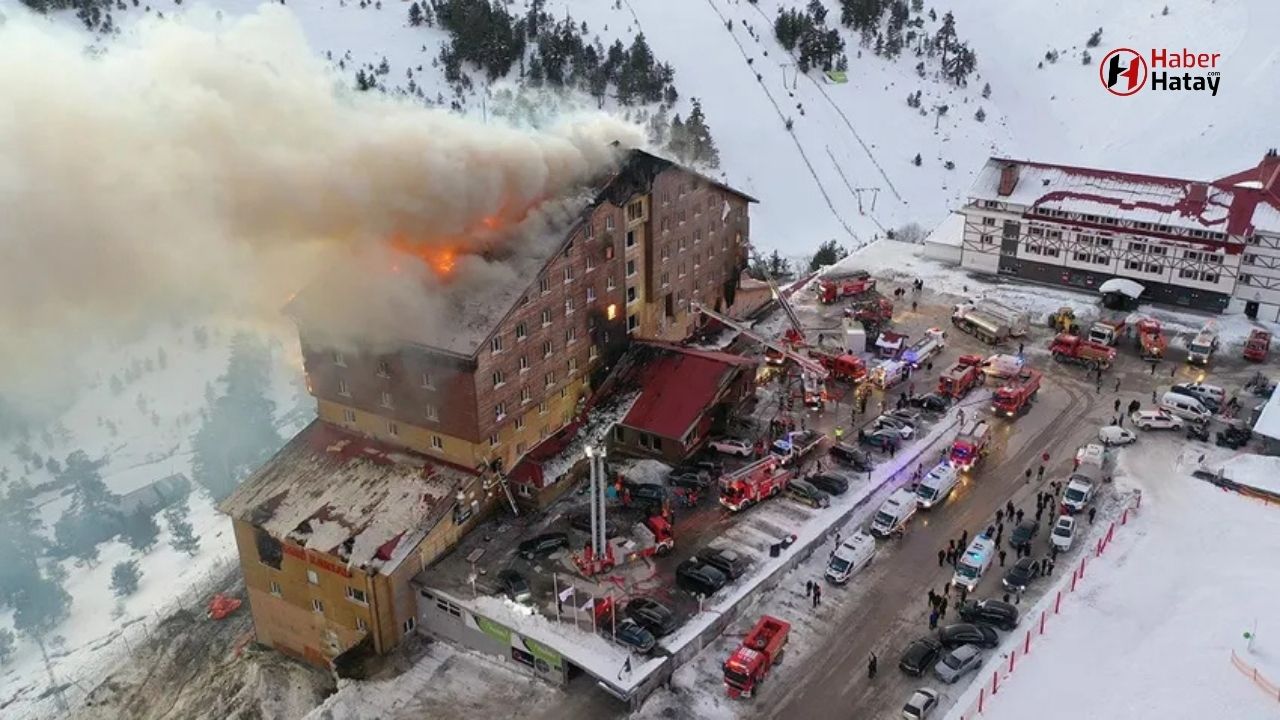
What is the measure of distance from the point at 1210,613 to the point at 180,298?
132 feet

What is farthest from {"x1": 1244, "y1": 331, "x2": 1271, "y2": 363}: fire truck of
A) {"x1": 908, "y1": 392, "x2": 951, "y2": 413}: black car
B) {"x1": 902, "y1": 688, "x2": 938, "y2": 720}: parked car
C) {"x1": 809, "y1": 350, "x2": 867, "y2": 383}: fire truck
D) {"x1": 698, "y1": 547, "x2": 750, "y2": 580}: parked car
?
{"x1": 902, "y1": 688, "x2": 938, "y2": 720}: parked car

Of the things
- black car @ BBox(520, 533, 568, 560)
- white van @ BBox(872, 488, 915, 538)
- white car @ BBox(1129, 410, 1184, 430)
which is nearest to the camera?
black car @ BBox(520, 533, 568, 560)

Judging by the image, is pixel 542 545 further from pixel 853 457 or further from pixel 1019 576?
pixel 1019 576

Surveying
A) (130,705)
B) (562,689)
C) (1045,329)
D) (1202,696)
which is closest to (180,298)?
(562,689)

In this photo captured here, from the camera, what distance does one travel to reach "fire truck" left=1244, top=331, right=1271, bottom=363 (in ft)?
200

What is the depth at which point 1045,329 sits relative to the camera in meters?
66.3

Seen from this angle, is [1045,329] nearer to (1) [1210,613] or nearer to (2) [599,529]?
(1) [1210,613]

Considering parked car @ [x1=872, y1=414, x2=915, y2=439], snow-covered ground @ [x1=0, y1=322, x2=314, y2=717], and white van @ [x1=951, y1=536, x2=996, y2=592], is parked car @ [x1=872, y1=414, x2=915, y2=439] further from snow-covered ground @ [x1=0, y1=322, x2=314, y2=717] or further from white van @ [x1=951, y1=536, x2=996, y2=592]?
snow-covered ground @ [x1=0, y1=322, x2=314, y2=717]

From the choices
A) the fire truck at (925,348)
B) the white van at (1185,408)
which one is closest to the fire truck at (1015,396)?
the fire truck at (925,348)

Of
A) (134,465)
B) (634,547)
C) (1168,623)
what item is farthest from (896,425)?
(134,465)

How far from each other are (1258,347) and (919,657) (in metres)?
37.1

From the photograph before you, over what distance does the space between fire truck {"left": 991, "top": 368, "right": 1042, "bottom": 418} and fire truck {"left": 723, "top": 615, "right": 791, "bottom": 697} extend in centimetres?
2210

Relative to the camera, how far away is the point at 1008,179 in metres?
72.6

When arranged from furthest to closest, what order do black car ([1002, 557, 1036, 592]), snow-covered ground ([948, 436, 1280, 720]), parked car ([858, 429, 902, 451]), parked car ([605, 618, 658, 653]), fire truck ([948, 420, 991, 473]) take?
parked car ([858, 429, 902, 451]), fire truck ([948, 420, 991, 473]), black car ([1002, 557, 1036, 592]), parked car ([605, 618, 658, 653]), snow-covered ground ([948, 436, 1280, 720])
